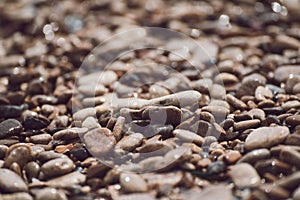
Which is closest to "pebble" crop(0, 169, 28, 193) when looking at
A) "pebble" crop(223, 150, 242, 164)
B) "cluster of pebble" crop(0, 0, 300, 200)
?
"cluster of pebble" crop(0, 0, 300, 200)

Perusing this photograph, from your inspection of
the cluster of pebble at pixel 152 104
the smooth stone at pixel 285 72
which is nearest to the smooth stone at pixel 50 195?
the cluster of pebble at pixel 152 104

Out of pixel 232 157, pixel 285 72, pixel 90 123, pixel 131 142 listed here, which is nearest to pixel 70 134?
pixel 90 123

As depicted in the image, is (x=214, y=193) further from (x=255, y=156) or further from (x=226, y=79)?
(x=226, y=79)

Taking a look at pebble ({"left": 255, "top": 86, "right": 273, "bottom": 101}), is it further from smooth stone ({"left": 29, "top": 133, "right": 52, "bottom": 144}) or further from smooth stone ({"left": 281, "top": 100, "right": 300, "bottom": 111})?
smooth stone ({"left": 29, "top": 133, "right": 52, "bottom": 144})

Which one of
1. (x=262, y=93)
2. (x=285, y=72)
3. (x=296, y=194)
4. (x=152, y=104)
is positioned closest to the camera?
(x=296, y=194)

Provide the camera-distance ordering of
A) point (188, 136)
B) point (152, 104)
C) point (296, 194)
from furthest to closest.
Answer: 1. point (152, 104)
2. point (188, 136)
3. point (296, 194)

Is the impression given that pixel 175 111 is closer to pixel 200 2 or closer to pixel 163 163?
pixel 163 163

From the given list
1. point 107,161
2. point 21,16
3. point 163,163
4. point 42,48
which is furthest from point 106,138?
point 21,16

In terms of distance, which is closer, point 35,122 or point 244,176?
point 244,176
